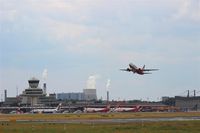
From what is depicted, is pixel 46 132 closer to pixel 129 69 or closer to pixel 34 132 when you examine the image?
pixel 34 132

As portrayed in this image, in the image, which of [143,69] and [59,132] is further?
[143,69]

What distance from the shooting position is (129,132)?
2517 inches

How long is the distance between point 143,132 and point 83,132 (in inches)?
309

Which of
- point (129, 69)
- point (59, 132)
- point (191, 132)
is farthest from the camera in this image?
point (129, 69)

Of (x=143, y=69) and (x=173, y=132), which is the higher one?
(x=143, y=69)

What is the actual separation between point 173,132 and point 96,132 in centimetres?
992

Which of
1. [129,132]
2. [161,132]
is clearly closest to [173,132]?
[161,132]

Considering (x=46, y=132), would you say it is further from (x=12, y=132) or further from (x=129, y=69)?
(x=129, y=69)

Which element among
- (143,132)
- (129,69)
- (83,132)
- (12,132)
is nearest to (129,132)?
(143,132)

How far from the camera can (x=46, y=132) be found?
67.2 m

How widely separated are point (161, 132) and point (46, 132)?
15336mm

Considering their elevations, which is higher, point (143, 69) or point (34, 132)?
point (143, 69)

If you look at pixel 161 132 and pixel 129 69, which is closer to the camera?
pixel 161 132

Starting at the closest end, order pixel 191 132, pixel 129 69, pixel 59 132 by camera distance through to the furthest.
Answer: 1. pixel 191 132
2. pixel 59 132
3. pixel 129 69
